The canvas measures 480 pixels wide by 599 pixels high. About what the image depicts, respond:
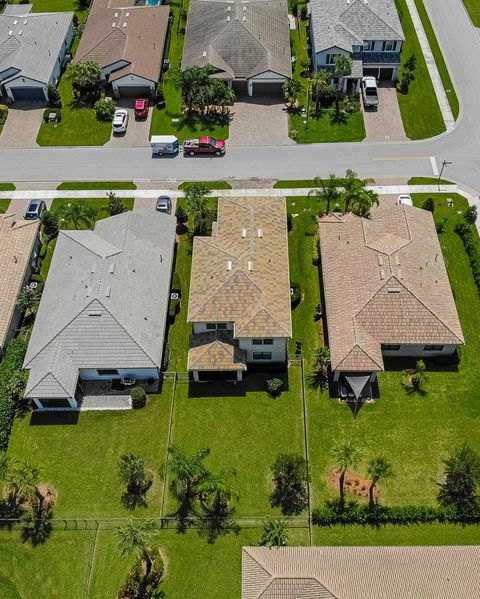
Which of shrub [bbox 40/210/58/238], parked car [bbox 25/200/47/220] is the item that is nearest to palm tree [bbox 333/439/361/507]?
shrub [bbox 40/210/58/238]

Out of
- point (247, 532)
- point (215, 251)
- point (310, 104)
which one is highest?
point (310, 104)

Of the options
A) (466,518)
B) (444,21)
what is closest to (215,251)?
(466,518)

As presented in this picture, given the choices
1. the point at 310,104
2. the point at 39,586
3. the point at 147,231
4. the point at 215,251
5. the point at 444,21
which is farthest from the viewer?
the point at 444,21

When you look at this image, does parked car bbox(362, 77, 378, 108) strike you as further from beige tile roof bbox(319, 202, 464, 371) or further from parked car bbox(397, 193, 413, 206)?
beige tile roof bbox(319, 202, 464, 371)

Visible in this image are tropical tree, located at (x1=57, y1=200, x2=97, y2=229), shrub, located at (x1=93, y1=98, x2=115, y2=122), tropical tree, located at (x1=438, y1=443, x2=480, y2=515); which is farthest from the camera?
shrub, located at (x1=93, y1=98, x2=115, y2=122)

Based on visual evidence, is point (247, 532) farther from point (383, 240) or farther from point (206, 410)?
point (383, 240)

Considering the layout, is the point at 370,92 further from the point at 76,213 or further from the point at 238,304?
the point at 76,213
